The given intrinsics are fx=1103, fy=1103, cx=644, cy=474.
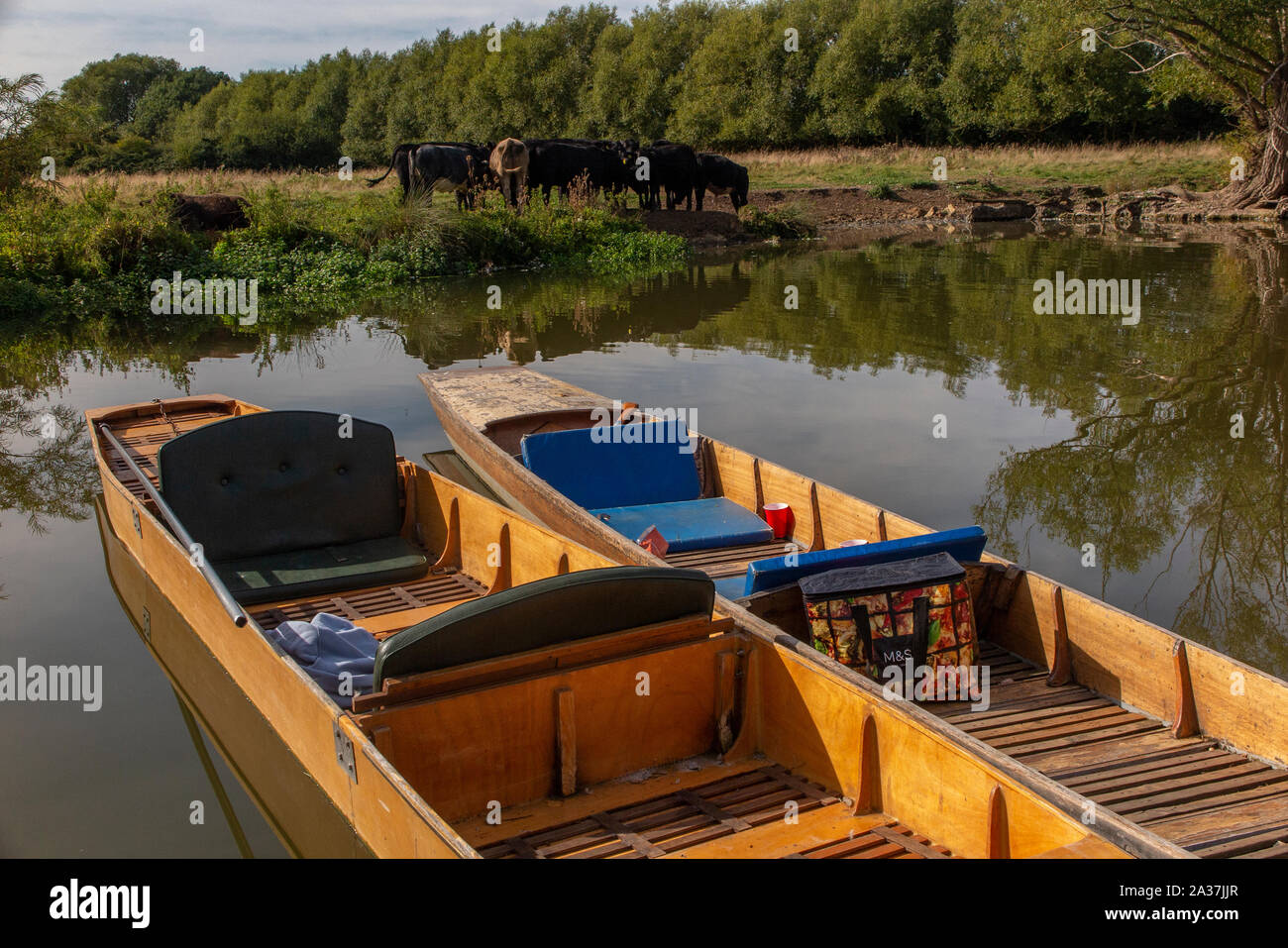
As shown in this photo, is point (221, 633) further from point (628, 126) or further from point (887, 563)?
point (628, 126)

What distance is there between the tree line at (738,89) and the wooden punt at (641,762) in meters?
33.1

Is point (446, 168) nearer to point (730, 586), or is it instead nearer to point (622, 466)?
point (622, 466)

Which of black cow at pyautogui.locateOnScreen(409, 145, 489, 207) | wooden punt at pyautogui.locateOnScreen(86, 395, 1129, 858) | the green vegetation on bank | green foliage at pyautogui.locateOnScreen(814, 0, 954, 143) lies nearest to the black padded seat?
wooden punt at pyautogui.locateOnScreen(86, 395, 1129, 858)

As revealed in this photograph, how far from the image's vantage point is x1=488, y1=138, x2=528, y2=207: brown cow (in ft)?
85.5

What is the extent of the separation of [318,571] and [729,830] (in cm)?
327

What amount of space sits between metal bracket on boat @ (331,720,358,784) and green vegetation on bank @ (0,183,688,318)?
15.9m

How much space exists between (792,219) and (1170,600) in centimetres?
2468

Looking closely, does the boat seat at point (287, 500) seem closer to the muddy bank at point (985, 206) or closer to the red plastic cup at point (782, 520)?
the red plastic cup at point (782, 520)

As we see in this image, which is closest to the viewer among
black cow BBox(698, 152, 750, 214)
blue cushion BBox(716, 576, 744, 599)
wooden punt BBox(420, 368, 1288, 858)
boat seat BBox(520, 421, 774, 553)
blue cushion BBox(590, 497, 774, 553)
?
wooden punt BBox(420, 368, 1288, 858)

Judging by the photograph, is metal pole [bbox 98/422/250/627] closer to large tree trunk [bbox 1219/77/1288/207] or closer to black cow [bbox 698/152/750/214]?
black cow [bbox 698/152/750/214]

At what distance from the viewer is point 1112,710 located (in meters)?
4.61

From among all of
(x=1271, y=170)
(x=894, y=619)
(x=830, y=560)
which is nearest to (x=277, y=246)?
(x=830, y=560)

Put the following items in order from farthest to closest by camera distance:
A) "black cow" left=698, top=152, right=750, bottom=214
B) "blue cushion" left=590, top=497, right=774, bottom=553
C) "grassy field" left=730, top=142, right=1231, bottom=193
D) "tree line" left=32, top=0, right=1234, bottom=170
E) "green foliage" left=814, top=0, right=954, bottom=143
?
"green foliage" left=814, top=0, right=954, bottom=143 < "tree line" left=32, top=0, right=1234, bottom=170 < "grassy field" left=730, top=142, right=1231, bottom=193 < "black cow" left=698, top=152, right=750, bottom=214 < "blue cushion" left=590, top=497, right=774, bottom=553

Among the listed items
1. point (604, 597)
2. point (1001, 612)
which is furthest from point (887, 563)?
point (604, 597)
